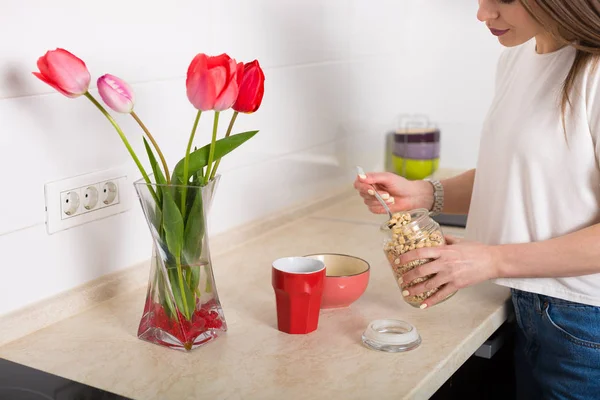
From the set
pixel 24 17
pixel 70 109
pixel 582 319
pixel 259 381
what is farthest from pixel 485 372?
pixel 24 17

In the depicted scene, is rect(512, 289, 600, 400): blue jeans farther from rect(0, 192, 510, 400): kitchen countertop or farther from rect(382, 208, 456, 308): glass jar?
rect(382, 208, 456, 308): glass jar

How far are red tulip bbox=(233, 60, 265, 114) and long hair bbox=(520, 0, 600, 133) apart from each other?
45cm

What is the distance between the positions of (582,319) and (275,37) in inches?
37.6

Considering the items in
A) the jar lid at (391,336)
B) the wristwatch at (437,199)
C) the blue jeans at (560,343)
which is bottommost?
the blue jeans at (560,343)

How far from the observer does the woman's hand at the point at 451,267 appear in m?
1.31

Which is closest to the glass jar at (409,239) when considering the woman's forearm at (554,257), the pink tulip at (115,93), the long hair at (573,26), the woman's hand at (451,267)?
the woman's hand at (451,267)

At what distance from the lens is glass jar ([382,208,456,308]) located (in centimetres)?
133

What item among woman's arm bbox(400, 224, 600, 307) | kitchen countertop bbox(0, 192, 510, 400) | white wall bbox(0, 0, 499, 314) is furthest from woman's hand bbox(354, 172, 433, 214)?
white wall bbox(0, 0, 499, 314)

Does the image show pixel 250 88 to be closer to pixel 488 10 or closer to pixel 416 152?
pixel 488 10

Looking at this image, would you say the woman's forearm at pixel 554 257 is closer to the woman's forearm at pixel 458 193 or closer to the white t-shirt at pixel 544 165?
the white t-shirt at pixel 544 165

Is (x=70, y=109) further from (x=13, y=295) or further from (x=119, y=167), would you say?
(x=13, y=295)

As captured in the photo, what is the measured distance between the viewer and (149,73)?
1.53 metres

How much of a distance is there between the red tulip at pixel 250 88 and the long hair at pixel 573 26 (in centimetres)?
45

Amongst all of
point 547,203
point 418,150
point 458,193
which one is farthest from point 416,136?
point 547,203
